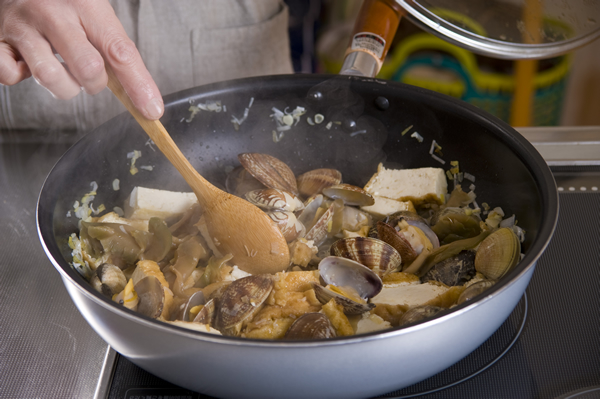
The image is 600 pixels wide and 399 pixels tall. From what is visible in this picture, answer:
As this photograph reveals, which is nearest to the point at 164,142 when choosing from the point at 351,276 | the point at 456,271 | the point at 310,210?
the point at 310,210

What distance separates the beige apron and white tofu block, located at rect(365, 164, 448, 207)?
81cm

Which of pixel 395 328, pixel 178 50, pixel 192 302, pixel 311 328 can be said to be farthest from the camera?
pixel 178 50

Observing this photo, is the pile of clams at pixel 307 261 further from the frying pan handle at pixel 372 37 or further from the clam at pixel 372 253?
the frying pan handle at pixel 372 37

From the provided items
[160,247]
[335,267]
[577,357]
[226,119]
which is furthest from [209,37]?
[577,357]

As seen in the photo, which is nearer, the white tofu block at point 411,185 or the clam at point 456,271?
the clam at point 456,271

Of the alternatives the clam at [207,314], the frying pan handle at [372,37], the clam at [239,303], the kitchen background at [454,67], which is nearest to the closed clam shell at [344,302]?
the clam at [239,303]

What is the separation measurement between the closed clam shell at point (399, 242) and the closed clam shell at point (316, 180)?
24 cm

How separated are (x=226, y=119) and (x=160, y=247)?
1.51ft

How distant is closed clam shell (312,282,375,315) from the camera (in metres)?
0.98

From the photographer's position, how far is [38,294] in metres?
1.17

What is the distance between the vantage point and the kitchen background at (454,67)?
95.3 inches

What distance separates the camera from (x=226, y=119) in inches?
57.8

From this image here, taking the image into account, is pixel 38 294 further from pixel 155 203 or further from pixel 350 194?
pixel 350 194

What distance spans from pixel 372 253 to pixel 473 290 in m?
0.26
